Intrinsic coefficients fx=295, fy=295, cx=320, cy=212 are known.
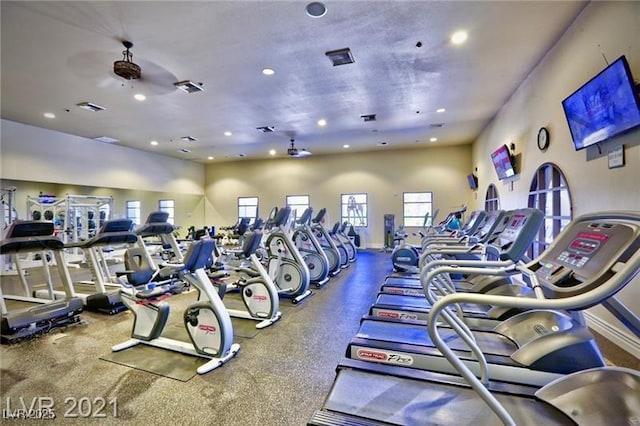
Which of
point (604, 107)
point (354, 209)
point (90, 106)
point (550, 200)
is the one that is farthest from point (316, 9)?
point (354, 209)

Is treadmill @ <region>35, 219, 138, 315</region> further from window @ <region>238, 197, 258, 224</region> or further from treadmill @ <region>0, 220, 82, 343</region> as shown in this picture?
window @ <region>238, 197, 258, 224</region>

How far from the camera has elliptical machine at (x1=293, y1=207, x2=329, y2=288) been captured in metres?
5.57

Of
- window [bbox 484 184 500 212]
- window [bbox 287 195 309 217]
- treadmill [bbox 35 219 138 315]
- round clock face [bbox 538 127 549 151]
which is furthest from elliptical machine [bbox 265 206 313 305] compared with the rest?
window [bbox 287 195 309 217]

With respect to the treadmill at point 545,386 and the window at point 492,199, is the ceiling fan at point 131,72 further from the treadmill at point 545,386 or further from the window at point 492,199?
the window at point 492,199

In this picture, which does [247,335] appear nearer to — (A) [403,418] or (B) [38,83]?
(A) [403,418]

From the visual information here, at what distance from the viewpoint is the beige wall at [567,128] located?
266 cm

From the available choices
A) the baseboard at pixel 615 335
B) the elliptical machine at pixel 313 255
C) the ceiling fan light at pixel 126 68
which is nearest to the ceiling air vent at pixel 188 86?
the ceiling fan light at pixel 126 68

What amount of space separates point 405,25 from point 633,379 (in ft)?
11.7

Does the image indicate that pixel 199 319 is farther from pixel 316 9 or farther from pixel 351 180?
pixel 351 180

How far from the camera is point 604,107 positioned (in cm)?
281

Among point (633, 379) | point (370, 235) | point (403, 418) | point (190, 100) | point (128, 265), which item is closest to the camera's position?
point (633, 379)

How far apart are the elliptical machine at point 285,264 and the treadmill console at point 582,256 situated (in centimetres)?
331

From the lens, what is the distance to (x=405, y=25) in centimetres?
338

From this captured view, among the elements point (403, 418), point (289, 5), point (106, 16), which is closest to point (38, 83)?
point (106, 16)
